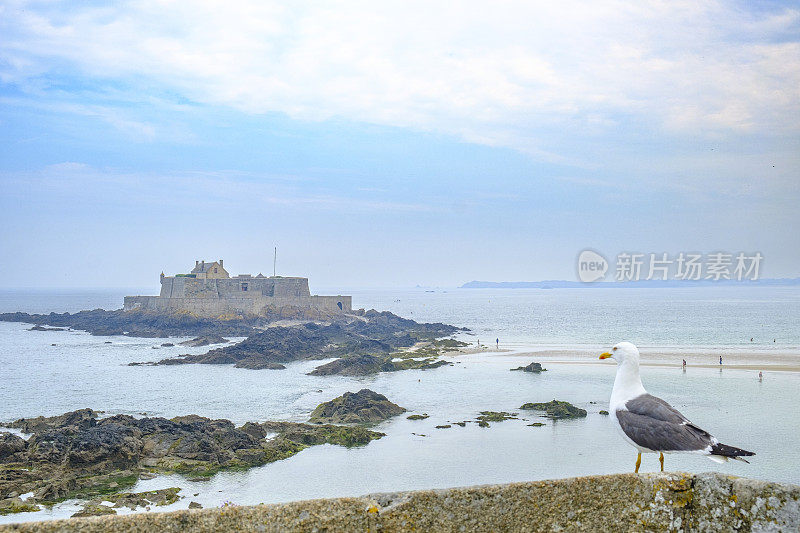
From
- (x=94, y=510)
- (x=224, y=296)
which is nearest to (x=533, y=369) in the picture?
(x=94, y=510)

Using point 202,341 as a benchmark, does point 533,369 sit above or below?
above

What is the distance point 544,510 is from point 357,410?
26.3m

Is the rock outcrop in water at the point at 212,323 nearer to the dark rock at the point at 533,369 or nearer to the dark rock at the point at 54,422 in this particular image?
the dark rock at the point at 533,369

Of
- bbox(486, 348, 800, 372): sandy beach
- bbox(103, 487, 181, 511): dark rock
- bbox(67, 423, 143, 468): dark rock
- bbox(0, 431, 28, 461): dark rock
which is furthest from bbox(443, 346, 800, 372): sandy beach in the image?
bbox(0, 431, 28, 461): dark rock

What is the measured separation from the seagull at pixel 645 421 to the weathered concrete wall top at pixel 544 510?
1661 mm

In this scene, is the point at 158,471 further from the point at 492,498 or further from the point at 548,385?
the point at 548,385

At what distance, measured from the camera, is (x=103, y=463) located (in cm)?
1953

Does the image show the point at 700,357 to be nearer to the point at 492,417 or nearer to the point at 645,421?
the point at 492,417

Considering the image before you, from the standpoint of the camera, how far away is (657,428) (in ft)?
14.9

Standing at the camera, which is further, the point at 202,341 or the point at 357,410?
the point at 202,341

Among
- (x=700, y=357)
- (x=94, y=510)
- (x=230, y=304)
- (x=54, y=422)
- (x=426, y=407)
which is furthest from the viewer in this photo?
(x=230, y=304)

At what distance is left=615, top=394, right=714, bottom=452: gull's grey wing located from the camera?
445 cm

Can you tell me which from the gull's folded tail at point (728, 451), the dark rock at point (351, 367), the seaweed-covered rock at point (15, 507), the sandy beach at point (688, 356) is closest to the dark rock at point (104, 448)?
the seaweed-covered rock at point (15, 507)

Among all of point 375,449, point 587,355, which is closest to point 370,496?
point 375,449
